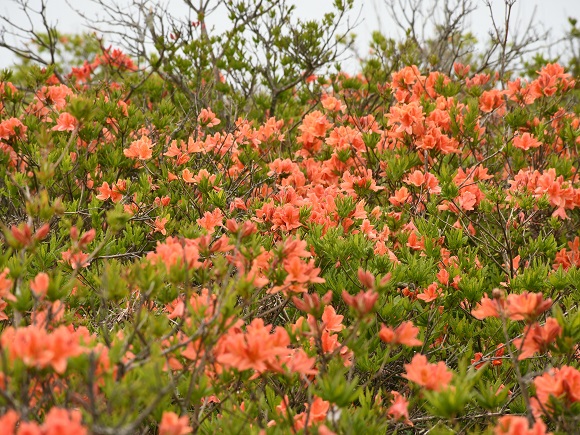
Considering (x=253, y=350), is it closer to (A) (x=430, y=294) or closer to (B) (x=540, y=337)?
(B) (x=540, y=337)

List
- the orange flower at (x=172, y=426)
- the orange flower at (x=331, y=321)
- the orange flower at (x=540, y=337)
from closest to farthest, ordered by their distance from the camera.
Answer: the orange flower at (x=172, y=426), the orange flower at (x=540, y=337), the orange flower at (x=331, y=321)

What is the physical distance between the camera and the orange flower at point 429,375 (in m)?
1.34

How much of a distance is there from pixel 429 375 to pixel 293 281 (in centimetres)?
49

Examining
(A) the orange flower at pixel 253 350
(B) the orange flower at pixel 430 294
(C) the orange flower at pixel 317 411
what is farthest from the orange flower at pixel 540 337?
(B) the orange flower at pixel 430 294

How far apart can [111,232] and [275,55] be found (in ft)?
14.7

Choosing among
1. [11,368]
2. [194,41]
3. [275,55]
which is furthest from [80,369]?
[275,55]

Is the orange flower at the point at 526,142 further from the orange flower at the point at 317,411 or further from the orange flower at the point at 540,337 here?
the orange flower at the point at 317,411

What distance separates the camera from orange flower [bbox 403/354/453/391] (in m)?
1.34

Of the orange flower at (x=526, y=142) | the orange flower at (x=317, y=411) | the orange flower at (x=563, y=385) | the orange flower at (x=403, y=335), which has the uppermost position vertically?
the orange flower at (x=526, y=142)

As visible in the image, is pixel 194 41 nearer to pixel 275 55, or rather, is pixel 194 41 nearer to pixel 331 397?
pixel 275 55

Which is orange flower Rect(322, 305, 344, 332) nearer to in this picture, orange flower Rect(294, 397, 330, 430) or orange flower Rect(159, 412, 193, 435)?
orange flower Rect(294, 397, 330, 430)

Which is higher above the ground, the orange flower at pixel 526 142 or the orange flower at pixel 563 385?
the orange flower at pixel 526 142

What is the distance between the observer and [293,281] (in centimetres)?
163

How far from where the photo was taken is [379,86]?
5.30 metres
